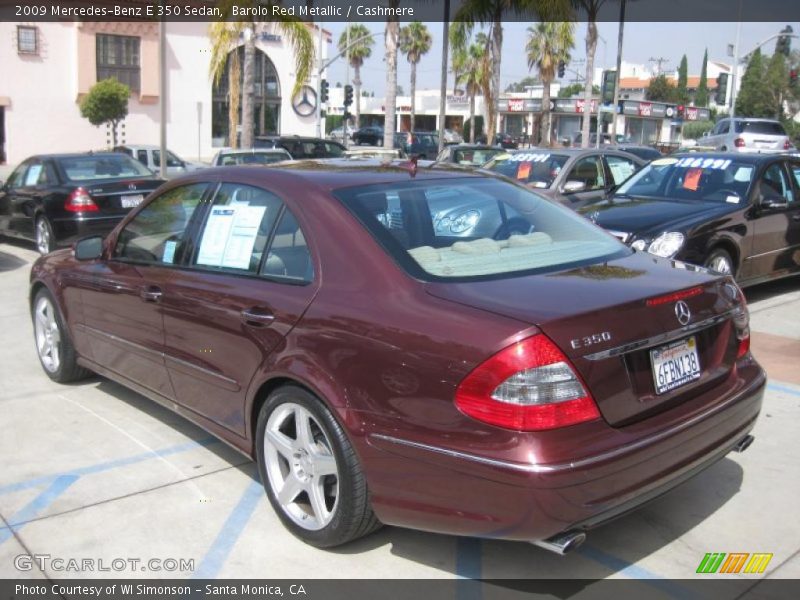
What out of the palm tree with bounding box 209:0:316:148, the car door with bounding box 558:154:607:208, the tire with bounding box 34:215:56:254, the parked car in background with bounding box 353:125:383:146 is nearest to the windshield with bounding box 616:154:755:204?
the car door with bounding box 558:154:607:208

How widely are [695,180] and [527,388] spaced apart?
256 inches

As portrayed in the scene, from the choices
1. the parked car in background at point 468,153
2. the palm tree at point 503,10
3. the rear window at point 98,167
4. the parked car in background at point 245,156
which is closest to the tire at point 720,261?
the rear window at point 98,167

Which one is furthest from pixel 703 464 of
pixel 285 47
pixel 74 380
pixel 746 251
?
pixel 285 47

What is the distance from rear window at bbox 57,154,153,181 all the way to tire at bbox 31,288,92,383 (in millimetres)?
5881

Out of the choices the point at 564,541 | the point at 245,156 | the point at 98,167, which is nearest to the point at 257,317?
the point at 564,541

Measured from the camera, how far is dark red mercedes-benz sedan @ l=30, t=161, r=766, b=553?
288cm

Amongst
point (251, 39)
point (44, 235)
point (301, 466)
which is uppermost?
point (251, 39)

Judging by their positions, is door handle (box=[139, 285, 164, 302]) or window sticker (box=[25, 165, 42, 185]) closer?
door handle (box=[139, 285, 164, 302])

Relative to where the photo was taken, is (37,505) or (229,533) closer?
(229,533)

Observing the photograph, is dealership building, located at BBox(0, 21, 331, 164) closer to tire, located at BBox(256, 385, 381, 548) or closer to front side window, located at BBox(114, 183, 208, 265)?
front side window, located at BBox(114, 183, 208, 265)

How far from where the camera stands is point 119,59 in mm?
41188

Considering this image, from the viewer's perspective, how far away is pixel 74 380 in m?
5.84

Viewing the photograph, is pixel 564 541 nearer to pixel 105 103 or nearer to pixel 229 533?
pixel 229 533

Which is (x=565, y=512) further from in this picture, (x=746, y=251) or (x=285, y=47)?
(x=285, y=47)
